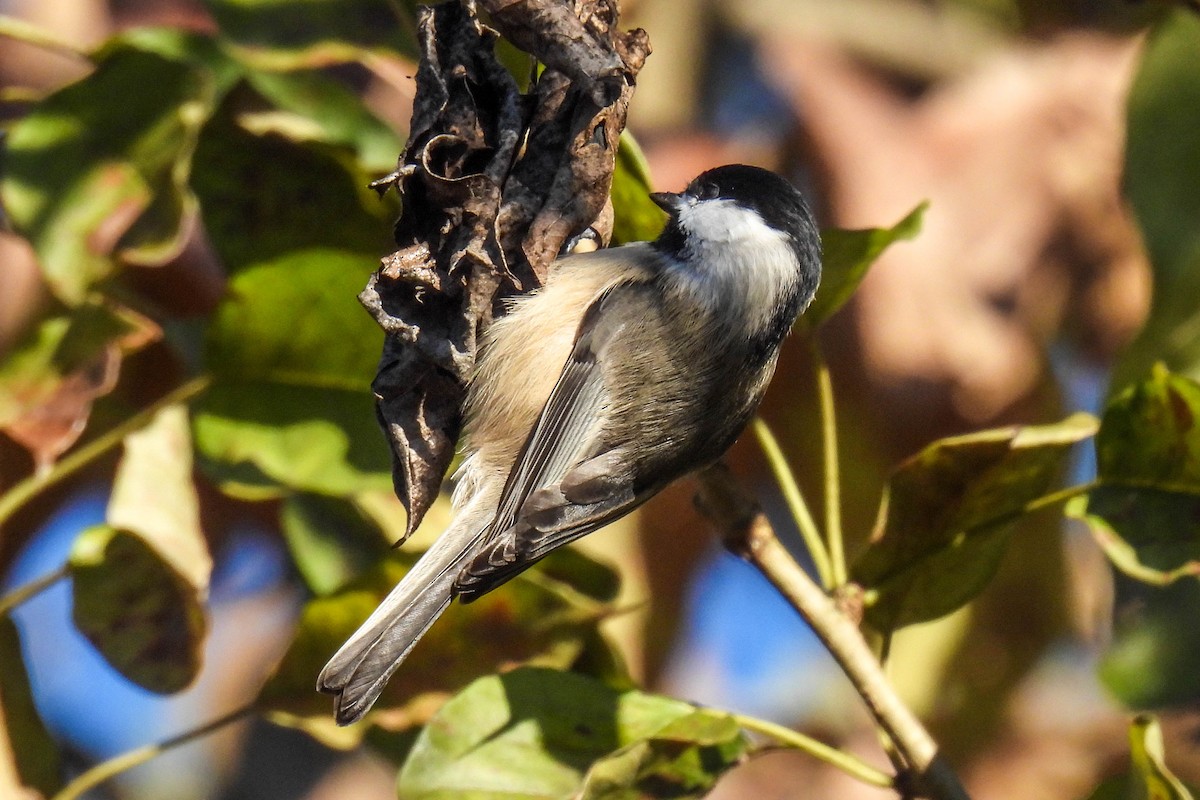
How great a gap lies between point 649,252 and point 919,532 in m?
0.57

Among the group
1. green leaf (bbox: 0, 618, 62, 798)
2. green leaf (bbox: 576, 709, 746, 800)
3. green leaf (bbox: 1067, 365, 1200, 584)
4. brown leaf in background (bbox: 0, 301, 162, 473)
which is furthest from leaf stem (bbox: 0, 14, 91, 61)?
green leaf (bbox: 1067, 365, 1200, 584)

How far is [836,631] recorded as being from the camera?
1420 millimetres

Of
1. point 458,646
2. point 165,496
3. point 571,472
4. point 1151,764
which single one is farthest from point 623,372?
point 1151,764

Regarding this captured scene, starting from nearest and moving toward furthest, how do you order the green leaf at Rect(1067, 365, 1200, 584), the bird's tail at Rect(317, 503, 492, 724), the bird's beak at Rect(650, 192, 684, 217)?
the bird's tail at Rect(317, 503, 492, 724)
the green leaf at Rect(1067, 365, 1200, 584)
the bird's beak at Rect(650, 192, 684, 217)

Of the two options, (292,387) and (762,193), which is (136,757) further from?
(762,193)

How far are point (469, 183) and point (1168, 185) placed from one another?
1.22 m

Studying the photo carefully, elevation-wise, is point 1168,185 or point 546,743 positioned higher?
point 1168,185

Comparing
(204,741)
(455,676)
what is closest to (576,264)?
(455,676)

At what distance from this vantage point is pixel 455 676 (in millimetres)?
1770

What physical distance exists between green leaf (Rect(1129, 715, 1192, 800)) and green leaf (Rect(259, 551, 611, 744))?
0.69m

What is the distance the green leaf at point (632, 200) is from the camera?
151 cm

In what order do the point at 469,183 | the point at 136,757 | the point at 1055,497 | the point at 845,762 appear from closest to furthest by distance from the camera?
the point at 469,183 → the point at 845,762 → the point at 1055,497 → the point at 136,757

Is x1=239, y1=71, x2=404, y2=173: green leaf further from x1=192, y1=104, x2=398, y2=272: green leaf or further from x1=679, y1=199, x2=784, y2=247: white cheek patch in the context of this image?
x1=679, y1=199, x2=784, y2=247: white cheek patch

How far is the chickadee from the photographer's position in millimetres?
1585
